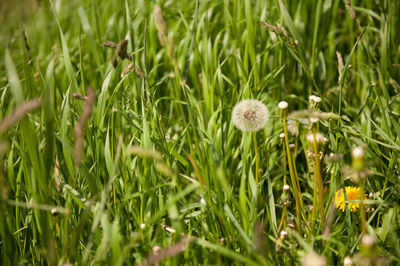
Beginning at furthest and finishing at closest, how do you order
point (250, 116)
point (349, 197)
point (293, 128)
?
point (293, 128) < point (349, 197) < point (250, 116)

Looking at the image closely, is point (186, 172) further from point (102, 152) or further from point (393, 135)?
point (393, 135)

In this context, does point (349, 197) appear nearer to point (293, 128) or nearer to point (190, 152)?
point (293, 128)

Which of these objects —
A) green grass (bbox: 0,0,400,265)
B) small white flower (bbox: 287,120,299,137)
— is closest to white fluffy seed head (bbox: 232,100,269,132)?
green grass (bbox: 0,0,400,265)

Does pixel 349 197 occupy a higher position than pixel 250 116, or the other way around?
pixel 250 116

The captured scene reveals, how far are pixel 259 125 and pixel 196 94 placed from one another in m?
0.82

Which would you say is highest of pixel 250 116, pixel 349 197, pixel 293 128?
pixel 250 116

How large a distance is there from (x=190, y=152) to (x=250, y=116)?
0.38m

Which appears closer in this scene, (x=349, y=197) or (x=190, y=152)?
(x=349, y=197)

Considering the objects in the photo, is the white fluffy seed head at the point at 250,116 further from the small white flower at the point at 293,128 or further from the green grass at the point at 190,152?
the small white flower at the point at 293,128

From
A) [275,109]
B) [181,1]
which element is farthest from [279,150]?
[181,1]

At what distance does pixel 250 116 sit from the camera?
1082mm

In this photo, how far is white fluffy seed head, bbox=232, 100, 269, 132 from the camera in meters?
1.08

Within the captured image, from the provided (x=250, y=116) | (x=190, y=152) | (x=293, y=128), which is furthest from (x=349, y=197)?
(x=190, y=152)

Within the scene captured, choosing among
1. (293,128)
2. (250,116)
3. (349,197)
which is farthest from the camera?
(293,128)
